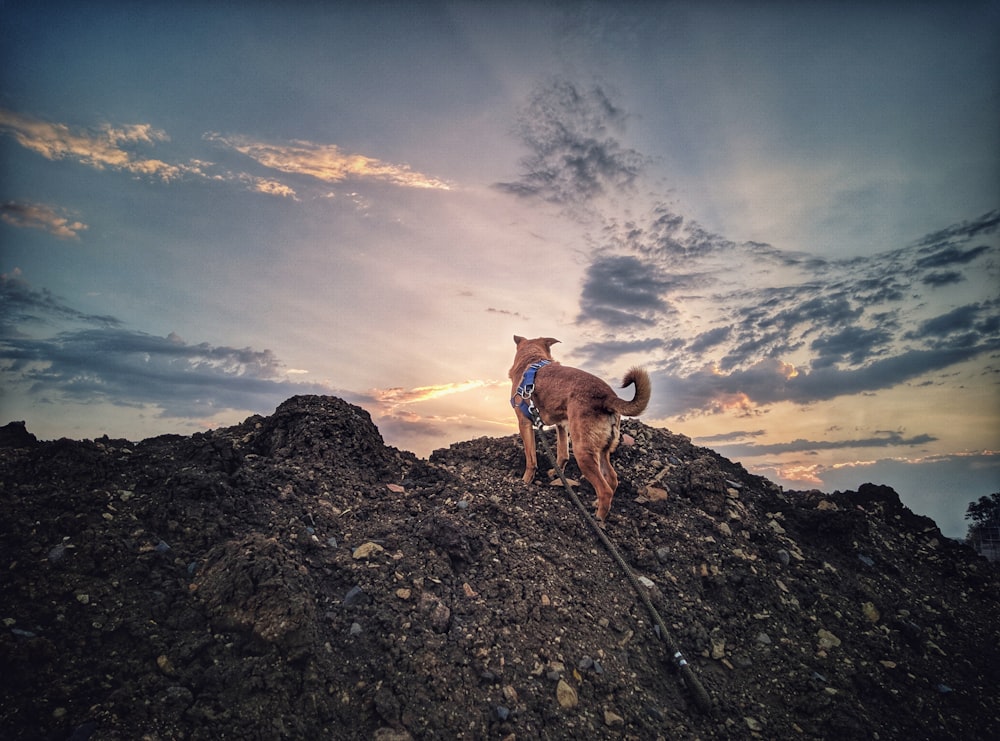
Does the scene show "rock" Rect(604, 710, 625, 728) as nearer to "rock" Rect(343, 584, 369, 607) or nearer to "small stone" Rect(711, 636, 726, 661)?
"small stone" Rect(711, 636, 726, 661)

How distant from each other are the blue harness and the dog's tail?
5.12 feet

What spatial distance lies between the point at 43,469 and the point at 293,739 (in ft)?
14.7

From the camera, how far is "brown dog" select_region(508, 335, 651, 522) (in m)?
6.58

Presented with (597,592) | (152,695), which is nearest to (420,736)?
(152,695)

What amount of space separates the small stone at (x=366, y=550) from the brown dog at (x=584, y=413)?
2.81m

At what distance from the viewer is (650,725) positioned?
166 inches

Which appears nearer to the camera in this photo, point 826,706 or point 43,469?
point 826,706

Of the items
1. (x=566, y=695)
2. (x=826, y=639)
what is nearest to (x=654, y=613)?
(x=566, y=695)

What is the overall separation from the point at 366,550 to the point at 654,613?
3.47 meters

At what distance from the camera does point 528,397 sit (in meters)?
7.79

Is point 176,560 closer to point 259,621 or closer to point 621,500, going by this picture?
point 259,621

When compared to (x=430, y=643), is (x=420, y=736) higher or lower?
lower

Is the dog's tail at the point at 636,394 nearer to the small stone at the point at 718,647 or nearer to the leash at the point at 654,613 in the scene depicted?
the leash at the point at 654,613

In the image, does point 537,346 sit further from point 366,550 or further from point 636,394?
point 366,550
